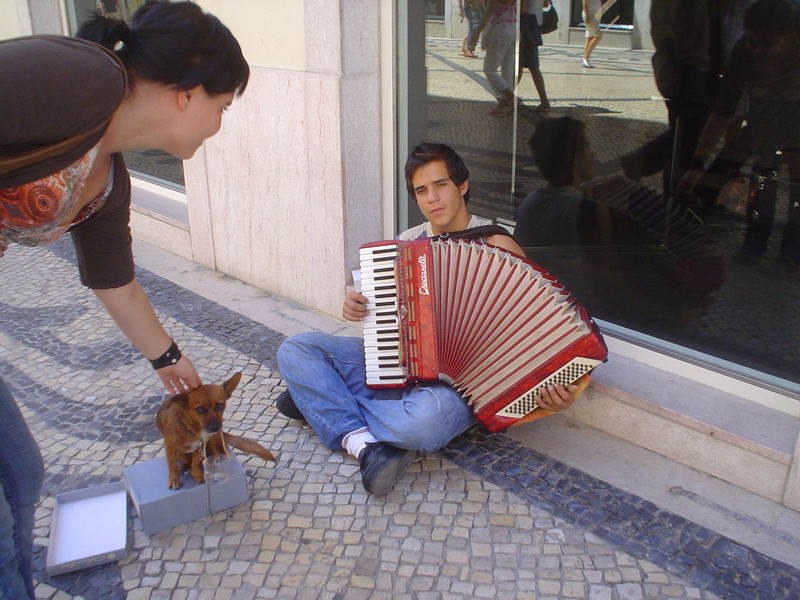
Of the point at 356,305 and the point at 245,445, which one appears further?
the point at 356,305

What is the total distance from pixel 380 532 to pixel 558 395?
718mm

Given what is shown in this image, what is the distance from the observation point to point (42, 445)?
2.85 metres

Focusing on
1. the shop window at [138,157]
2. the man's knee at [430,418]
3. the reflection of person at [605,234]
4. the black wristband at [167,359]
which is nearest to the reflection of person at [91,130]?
the black wristband at [167,359]

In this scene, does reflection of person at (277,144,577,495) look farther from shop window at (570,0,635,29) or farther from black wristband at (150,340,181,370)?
shop window at (570,0,635,29)

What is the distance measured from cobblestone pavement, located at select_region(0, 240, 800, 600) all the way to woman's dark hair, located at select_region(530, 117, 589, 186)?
1900mm

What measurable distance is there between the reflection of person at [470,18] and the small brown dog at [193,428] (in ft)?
7.23

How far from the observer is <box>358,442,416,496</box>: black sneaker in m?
2.46

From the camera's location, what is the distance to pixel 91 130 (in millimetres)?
1342

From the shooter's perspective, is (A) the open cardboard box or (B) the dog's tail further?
(B) the dog's tail

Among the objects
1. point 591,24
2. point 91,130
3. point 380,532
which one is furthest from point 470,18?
point 91,130

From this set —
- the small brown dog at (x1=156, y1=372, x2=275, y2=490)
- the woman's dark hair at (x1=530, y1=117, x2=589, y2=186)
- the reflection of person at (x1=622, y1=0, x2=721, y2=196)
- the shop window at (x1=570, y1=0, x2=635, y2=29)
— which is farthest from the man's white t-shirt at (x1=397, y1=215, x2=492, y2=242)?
the reflection of person at (x1=622, y1=0, x2=721, y2=196)

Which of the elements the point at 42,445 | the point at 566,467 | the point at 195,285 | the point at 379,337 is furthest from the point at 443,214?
the point at 195,285

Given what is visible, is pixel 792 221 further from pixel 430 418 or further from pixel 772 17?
pixel 430 418

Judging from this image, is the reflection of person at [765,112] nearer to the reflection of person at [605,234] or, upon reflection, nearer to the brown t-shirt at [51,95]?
the reflection of person at [605,234]
